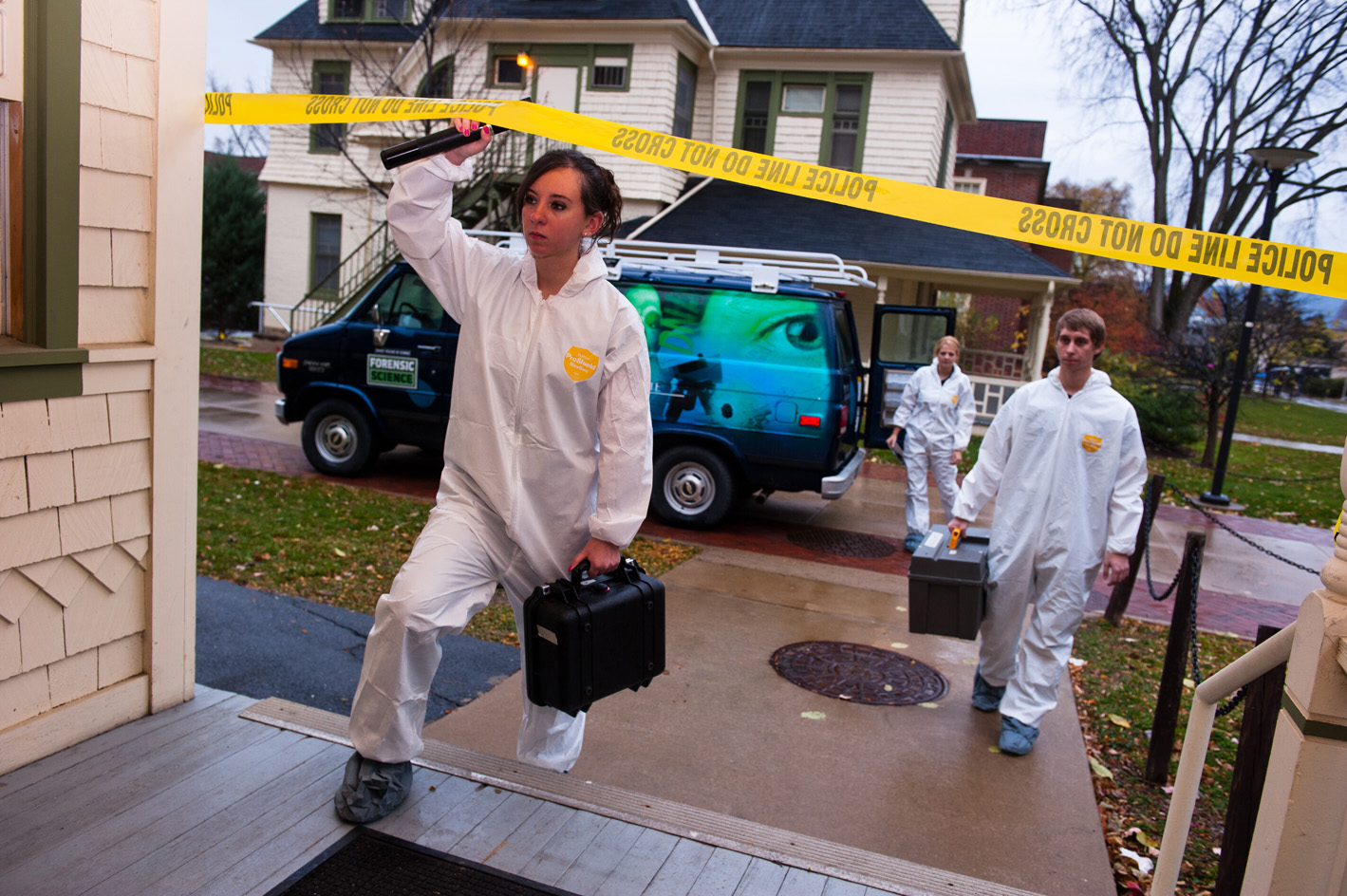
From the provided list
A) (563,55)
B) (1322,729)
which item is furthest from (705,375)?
(563,55)

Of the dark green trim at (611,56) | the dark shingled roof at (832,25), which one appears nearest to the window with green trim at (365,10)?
the dark green trim at (611,56)

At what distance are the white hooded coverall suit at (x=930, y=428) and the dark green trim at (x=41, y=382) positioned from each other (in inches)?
273

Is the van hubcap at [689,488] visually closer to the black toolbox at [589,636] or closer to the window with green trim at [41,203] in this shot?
the black toolbox at [589,636]

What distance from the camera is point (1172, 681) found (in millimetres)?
4430

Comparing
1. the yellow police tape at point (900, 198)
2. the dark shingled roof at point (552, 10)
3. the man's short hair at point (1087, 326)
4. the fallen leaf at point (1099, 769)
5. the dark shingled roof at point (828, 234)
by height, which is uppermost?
the dark shingled roof at point (552, 10)

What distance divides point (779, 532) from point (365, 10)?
56.5ft

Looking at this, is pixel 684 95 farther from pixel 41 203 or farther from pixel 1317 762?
pixel 1317 762

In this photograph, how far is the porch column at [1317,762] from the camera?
6.44ft

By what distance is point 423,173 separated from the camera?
2980mm

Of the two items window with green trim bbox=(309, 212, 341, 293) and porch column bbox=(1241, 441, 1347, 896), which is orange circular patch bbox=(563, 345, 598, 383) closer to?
porch column bbox=(1241, 441, 1347, 896)

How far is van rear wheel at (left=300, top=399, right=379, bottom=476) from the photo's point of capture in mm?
9977

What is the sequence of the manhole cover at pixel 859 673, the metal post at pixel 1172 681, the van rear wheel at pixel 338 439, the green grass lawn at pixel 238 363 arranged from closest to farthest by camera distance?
the metal post at pixel 1172 681, the manhole cover at pixel 859 673, the van rear wheel at pixel 338 439, the green grass lawn at pixel 238 363

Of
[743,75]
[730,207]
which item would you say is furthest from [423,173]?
[743,75]

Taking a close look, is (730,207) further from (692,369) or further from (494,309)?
(494,309)
